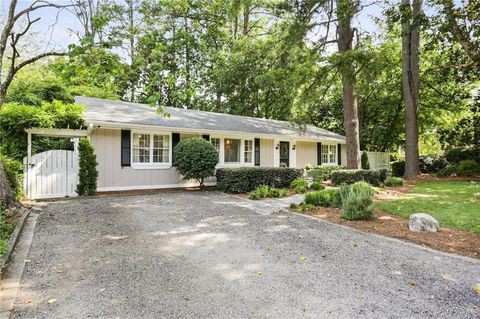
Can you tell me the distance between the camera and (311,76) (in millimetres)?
12195

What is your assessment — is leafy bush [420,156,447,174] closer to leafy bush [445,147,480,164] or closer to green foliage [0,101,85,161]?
leafy bush [445,147,480,164]

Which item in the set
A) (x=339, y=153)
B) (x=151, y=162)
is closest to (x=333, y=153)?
(x=339, y=153)

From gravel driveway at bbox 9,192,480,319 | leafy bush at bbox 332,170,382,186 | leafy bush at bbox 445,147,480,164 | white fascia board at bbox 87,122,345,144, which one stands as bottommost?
gravel driveway at bbox 9,192,480,319

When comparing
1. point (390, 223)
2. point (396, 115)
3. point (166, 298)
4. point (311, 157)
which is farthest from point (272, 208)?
point (396, 115)

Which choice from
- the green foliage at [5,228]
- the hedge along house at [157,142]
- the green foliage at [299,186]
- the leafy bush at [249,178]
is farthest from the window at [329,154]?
the green foliage at [5,228]

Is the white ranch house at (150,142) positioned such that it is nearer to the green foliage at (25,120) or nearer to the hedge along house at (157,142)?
the hedge along house at (157,142)

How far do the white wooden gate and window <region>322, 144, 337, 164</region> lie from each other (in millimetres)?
14338

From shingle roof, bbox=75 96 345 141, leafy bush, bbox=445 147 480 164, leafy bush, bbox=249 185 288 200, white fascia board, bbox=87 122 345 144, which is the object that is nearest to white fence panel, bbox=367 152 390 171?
leafy bush, bbox=445 147 480 164

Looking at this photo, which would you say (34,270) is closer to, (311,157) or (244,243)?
→ (244,243)

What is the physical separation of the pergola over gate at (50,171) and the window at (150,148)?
2.21 m

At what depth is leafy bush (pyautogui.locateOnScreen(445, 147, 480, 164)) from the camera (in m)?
18.6

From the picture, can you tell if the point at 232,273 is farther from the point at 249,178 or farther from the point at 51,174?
the point at 51,174

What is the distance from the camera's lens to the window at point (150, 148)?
11.9 metres

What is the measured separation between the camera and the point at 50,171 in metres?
9.67
